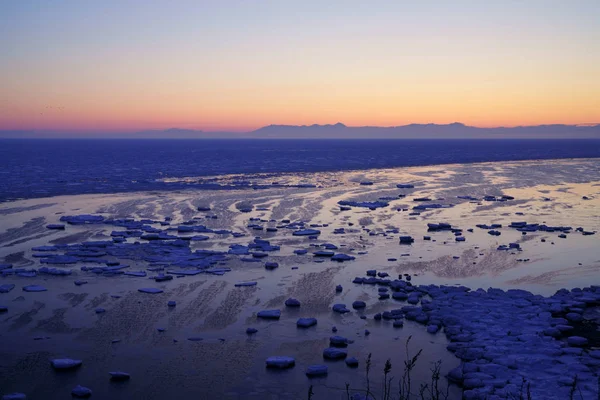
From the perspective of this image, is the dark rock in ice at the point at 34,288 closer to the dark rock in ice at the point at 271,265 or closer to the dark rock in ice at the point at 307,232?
the dark rock in ice at the point at 271,265

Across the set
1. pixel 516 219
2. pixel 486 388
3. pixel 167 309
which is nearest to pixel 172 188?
pixel 516 219

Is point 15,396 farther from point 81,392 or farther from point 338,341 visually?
point 338,341

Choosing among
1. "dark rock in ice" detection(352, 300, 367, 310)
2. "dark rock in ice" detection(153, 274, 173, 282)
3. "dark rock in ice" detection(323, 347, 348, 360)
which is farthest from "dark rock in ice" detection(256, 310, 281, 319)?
"dark rock in ice" detection(153, 274, 173, 282)

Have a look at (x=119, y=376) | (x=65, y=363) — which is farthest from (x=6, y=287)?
(x=119, y=376)

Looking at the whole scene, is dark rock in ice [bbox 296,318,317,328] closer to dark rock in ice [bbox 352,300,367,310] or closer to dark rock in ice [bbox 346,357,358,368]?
dark rock in ice [bbox 352,300,367,310]

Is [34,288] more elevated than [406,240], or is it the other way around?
[406,240]
